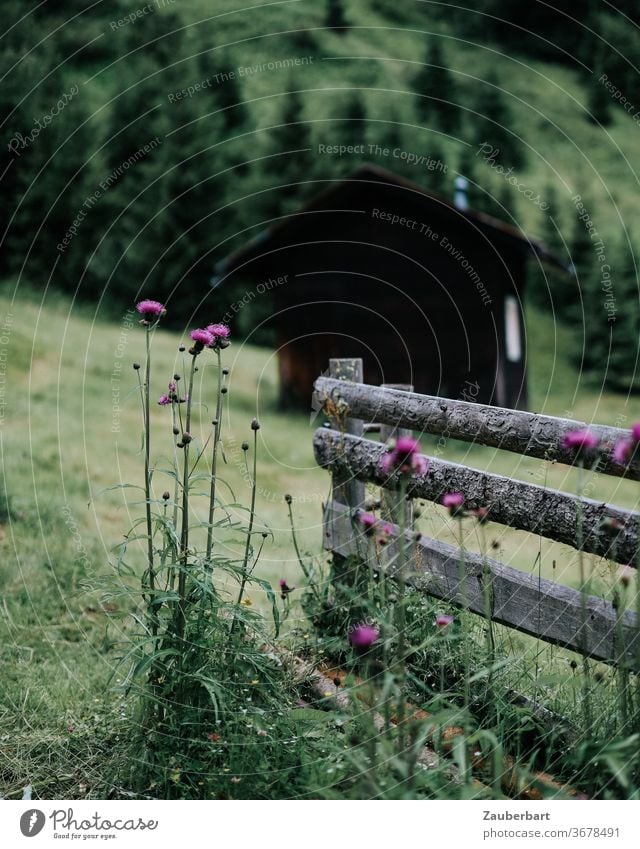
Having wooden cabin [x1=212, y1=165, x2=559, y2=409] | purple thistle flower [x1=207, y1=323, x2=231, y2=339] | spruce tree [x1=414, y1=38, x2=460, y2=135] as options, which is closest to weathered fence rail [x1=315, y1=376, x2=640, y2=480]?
purple thistle flower [x1=207, y1=323, x2=231, y2=339]

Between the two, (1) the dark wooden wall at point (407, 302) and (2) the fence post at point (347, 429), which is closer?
(2) the fence post at point (347, 429)

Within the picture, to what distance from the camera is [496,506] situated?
3.58 meters

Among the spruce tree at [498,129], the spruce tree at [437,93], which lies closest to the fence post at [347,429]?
the spruce tree at [498,129]

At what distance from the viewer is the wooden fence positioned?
121 inches

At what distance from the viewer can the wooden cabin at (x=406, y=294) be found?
15328 mm

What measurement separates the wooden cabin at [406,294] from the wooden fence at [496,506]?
1055 cm

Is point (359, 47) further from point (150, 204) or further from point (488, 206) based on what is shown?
point (150, 204)

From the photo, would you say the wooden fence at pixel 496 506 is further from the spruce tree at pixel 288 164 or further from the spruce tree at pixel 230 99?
the spruce tree at pixel 288 164

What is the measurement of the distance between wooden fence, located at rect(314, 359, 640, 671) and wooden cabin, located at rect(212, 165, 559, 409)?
1055cm

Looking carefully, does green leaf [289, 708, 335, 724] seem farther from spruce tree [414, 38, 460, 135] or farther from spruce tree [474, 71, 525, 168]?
spruce tree [414, 38, 460, 135]

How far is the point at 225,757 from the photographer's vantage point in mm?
Answer: 3178

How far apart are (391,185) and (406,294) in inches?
75.1
